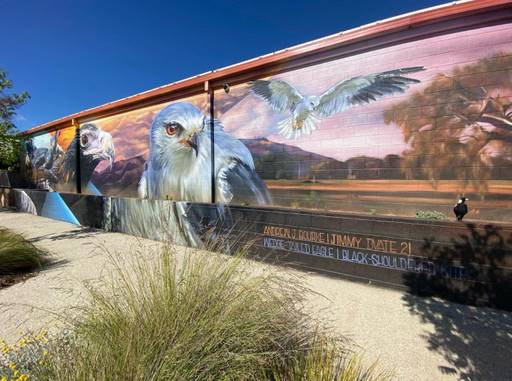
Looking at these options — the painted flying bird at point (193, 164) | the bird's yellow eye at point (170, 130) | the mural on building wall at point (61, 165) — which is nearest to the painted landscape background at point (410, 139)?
the painted flying bird at point (193, 164)

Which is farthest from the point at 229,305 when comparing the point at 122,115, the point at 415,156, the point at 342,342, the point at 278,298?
the point at 122,115

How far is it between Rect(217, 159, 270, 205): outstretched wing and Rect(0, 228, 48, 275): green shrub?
4265 millimetres

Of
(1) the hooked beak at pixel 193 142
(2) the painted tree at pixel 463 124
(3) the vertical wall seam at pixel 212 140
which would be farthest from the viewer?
(1) the hooked beak at pixel 193 142

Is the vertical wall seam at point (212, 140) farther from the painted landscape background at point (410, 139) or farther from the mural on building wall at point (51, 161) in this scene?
the mural on building wall at point (51, 161)

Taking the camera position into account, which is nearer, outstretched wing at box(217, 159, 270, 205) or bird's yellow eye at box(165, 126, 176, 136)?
outstretched wing at box(217, 159, 270, 205)

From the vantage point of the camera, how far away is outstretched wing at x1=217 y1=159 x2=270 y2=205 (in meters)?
6.97

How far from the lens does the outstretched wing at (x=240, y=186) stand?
697 cm

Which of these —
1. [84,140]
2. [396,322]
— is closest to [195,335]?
[396,322]

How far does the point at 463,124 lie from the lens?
4.46 m

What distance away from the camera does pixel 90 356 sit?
1.61 meters

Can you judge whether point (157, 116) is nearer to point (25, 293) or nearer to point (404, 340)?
point (25, 293)

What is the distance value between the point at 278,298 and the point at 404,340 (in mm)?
1662

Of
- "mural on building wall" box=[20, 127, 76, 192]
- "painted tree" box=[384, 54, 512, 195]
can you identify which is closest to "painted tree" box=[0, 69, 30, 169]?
"mural on building wall" box=[20, 127, 76, 192]

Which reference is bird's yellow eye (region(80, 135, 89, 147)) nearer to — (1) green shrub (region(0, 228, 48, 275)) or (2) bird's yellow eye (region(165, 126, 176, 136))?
(2) bird's yellow eye (region(165, 126, 176, 136))
